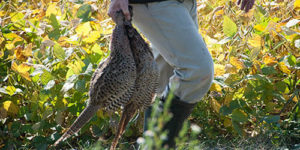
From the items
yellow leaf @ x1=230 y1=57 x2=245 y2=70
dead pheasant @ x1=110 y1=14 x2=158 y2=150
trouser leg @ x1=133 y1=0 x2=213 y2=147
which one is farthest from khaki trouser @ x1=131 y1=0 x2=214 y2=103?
yellow leaf @ x1=230 y1=57 x2=245 y2=70

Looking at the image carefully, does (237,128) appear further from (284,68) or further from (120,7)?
(120,7)

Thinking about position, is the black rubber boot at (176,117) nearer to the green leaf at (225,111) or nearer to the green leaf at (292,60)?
the green leaf at (225,111)

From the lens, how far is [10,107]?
3633 mm

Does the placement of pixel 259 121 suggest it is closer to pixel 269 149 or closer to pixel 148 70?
pixel 269 149

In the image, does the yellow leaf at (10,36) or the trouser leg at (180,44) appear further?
the yellow leaf at (10,36)

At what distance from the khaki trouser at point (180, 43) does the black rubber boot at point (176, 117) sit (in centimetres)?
4

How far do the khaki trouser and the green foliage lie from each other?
0.91 metres

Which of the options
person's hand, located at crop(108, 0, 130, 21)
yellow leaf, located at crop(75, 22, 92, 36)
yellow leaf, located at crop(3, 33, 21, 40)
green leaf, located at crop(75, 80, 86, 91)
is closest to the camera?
person's hand, located at crop(108, 0, 130, 21)

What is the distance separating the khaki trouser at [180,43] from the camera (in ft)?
8.07

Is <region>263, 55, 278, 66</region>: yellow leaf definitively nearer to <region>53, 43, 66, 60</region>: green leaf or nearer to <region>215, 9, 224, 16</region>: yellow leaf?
<region>215, 9, 224, 16</region>: yellow leaf

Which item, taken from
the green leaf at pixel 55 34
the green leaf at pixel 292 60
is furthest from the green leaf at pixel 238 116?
the green leaf at pixel 55 34

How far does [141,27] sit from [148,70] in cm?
29

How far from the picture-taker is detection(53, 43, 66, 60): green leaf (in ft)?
11.5

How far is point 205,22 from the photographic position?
173 inches
